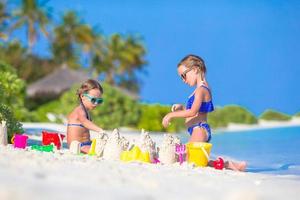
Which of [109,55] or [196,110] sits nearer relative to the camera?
[196,110]

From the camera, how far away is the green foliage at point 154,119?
20.7 metres

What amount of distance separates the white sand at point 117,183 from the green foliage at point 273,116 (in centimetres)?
2975

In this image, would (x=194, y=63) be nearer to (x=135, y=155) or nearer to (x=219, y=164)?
(x=219, y=164)

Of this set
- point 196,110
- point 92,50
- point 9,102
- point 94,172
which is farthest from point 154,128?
point 92,50

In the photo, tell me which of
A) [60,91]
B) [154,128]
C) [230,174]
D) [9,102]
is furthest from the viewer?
[60,91]

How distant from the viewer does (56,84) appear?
88.8ft

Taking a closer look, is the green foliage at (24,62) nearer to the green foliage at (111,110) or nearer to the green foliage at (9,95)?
the green foliage at (111,110)

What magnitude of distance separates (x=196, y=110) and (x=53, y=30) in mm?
37005

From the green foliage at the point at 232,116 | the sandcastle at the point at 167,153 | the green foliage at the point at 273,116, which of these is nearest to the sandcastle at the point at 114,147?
the sandcastle at the point at 167,153

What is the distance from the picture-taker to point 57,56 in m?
42.6

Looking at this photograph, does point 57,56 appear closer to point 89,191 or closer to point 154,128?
point 154,128

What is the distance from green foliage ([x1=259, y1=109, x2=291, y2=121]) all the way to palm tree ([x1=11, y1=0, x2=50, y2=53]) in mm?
15918

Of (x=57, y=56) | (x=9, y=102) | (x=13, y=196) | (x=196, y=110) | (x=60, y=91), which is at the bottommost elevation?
(x=13, y=196)

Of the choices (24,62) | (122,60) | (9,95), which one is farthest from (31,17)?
(9,95)
